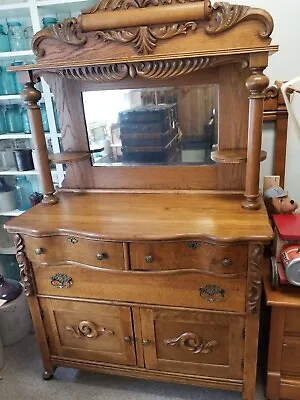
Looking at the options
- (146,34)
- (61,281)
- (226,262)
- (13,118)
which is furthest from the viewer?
(13,118)

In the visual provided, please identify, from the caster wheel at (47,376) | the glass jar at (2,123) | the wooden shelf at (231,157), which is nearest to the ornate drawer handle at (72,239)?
the wooden shelf at (231,157)

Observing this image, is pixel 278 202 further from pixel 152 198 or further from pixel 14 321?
pixel 14 321

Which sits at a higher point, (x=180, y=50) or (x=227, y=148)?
(x=180, y=50)

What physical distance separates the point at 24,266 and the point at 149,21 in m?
1.12

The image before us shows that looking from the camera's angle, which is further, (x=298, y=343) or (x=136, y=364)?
(x=136, y=364)

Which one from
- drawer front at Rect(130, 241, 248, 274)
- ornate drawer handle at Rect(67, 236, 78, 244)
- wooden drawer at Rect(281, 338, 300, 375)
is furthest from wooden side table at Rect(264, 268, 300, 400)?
ornate drawer handle at Rect(67, 236, 78, 244)

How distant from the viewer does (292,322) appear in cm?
132

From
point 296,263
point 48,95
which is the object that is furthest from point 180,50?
point 296,263

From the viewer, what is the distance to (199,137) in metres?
1.50

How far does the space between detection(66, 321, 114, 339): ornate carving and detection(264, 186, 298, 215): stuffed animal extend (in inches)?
35.9

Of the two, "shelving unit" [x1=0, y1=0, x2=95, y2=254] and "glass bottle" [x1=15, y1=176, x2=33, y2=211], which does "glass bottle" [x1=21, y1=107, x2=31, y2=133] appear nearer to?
"shelving unit" [x1=0, y1=0, x2=95, y2=254]

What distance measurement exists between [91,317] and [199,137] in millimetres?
929

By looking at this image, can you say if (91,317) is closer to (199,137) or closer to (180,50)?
(199,137)

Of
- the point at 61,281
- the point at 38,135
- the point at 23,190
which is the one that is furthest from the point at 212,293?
the point at 23,190
